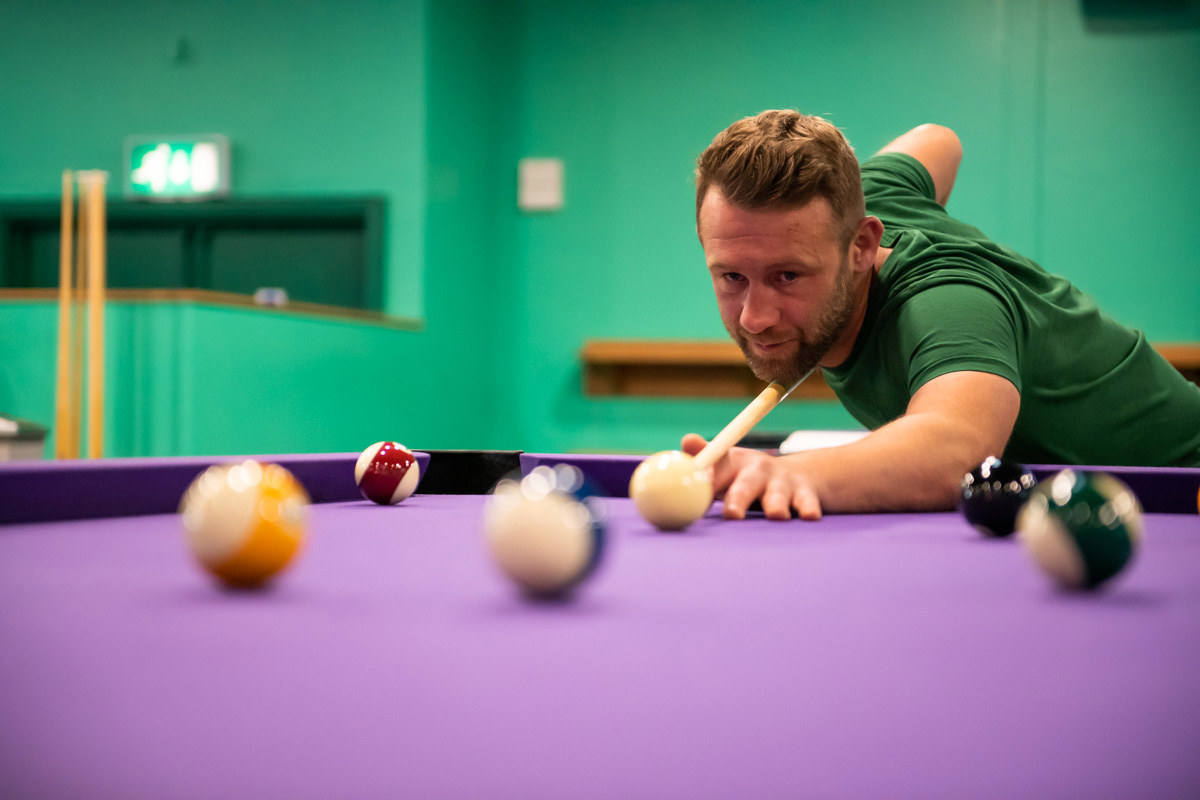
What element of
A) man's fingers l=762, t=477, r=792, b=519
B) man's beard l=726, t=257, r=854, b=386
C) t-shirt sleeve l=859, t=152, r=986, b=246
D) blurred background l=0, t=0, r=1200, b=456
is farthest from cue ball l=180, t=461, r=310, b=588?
blurred background l=0, t=0, r=1200, b=456

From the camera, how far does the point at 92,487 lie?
140cm

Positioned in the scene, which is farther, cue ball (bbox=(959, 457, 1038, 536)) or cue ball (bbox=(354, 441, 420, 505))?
cue ball (bbox=(354, 441, 420, 505))

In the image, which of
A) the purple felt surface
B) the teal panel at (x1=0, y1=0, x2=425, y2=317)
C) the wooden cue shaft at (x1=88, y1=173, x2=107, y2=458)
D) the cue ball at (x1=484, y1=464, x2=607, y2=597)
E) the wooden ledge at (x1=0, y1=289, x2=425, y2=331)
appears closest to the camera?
the purple felt surface

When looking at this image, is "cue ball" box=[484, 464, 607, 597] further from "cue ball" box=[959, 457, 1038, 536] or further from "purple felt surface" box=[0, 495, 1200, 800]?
"cue ball" box=[959, 457, 1038, 536]

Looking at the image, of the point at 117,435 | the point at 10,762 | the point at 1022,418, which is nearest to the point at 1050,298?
the point at 1022,418

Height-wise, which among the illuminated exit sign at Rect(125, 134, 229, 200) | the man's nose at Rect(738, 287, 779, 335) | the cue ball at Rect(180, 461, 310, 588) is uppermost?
the illuminated exit sign at Rect(125, 134, 229, 200)

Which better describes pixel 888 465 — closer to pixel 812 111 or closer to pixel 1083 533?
pixel 1083 533

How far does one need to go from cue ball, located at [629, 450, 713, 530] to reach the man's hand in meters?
0.11

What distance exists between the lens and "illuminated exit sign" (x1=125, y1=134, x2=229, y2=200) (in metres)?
5.42

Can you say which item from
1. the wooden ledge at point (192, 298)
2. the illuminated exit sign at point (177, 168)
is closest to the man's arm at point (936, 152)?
the wooden ledge at point (192, 298)

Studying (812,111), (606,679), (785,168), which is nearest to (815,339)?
(785,168)

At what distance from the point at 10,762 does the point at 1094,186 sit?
605 centimetres

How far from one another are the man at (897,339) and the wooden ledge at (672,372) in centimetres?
317

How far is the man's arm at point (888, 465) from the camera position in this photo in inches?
56.2
